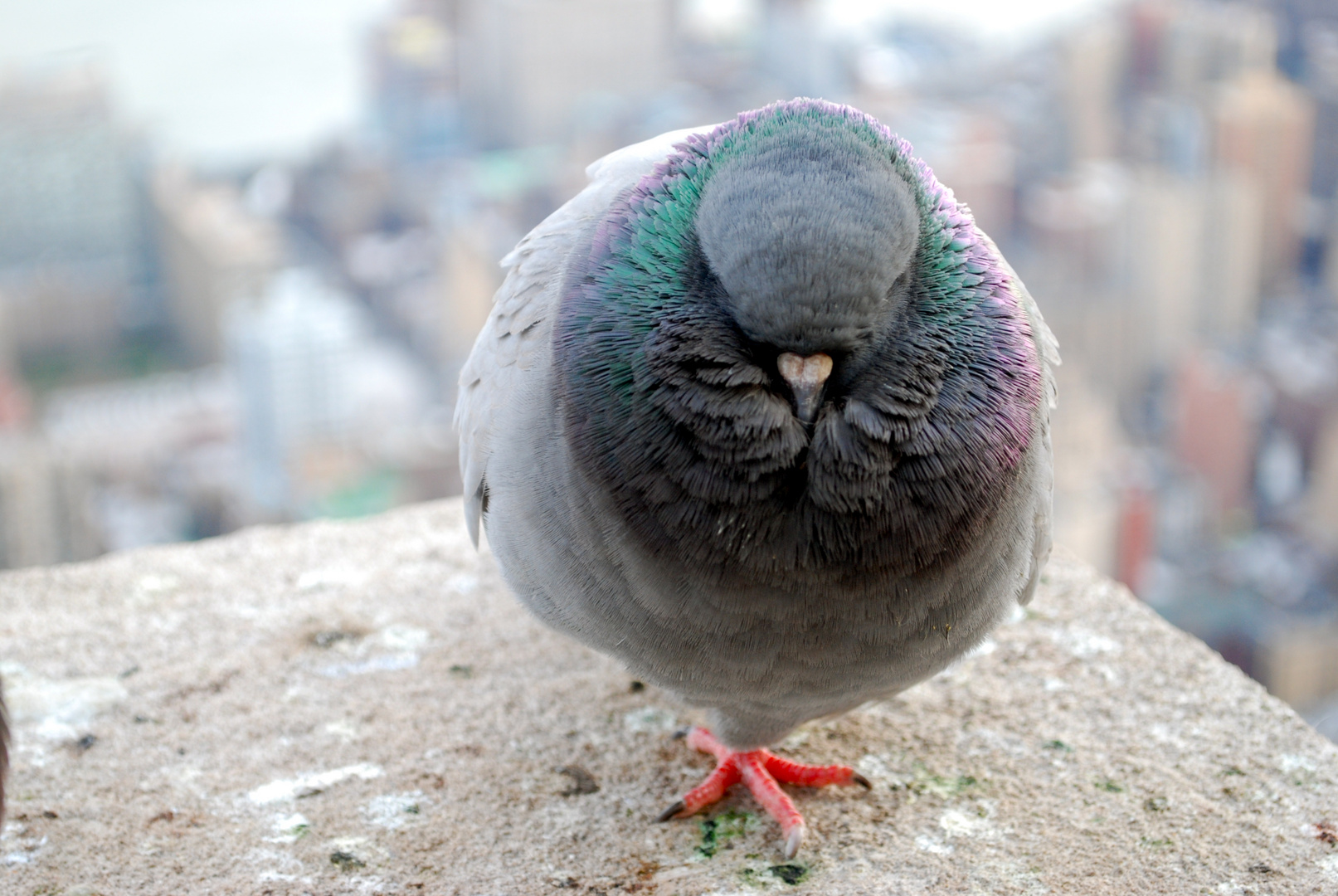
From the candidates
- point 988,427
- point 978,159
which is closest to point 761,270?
point 988,427

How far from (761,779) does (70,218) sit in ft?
65.7

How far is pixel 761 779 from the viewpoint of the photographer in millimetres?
3582

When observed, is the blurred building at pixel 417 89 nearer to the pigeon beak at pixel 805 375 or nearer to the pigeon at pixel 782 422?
the pigeon at pixel 782 422

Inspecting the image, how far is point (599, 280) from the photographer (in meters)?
2.81

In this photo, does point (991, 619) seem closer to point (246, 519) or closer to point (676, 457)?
point (676, 457)

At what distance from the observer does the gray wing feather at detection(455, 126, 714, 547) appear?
317 centimetres

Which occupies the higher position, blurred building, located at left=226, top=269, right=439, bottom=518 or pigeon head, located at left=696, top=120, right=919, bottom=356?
pigeon head, located at left=696, top=120, right=919, bottom=356

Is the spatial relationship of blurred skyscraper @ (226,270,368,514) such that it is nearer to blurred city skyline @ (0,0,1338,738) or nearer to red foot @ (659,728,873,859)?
blurred city skyline @ (0,0,1338,738)

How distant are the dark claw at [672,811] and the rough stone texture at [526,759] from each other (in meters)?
0.02

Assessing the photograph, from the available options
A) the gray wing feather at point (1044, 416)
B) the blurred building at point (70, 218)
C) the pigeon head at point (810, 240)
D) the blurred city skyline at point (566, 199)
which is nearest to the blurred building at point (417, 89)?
the blurred city skyline at point (566, 199)

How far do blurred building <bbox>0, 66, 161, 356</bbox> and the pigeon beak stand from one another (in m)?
19.2

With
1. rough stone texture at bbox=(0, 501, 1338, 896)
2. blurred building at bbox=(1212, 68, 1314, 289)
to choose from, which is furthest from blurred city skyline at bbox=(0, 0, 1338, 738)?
rough stone texture at bbox=(0, 501, 1338, 896)

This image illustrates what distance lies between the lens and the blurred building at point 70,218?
19531 millimetres

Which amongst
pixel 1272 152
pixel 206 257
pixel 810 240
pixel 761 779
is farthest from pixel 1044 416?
pixel 206 257
